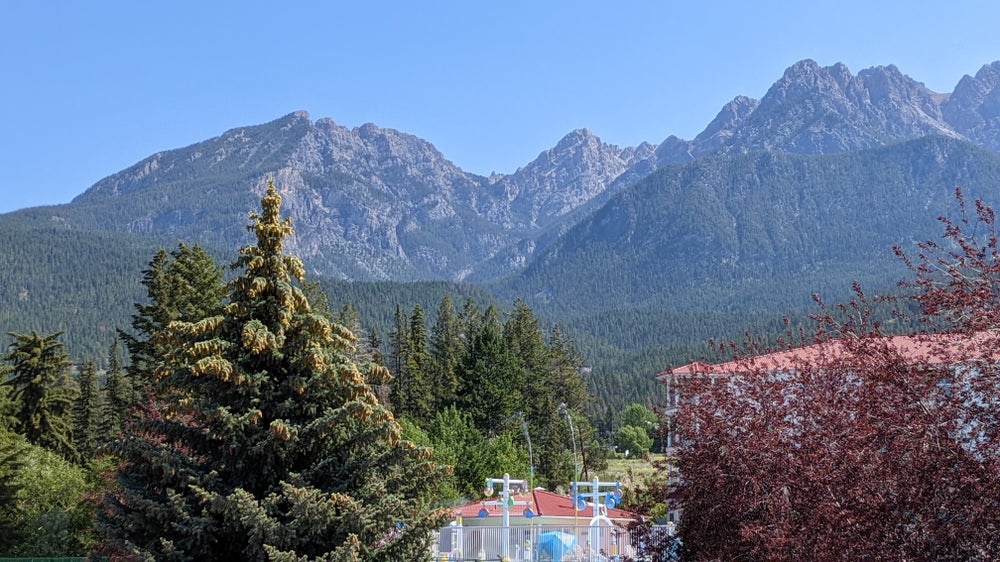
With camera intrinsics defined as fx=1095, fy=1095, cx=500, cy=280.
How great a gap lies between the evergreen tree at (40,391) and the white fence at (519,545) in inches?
1246

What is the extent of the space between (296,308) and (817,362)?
467 inches

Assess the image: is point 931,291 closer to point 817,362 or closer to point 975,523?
point 975,523

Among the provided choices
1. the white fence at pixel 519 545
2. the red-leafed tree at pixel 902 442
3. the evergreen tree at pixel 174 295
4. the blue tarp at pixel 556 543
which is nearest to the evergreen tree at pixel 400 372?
the evergreen tree at pixel 174 295

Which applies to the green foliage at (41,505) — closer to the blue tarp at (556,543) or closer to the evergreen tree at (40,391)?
the evergreen tree at (40,391)

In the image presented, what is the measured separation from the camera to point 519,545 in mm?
33312

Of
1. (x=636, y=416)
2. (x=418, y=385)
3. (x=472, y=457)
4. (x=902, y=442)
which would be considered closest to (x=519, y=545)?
(x=902, y=442)

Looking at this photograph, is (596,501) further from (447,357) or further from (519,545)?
(447,357)

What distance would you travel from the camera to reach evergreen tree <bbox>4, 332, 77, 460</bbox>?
5700 centimetres

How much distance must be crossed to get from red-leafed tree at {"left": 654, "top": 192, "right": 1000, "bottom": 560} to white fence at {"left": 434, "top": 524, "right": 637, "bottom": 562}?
17.8 meters

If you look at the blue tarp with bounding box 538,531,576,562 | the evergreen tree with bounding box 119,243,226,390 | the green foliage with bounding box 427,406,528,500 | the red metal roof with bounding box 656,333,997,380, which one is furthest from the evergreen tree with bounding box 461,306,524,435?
the red metal roof with bounding box 656,333,997,380

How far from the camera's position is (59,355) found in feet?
192

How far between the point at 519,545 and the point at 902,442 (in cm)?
2339

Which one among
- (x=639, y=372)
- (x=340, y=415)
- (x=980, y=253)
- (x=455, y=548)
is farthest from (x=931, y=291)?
(x=639, y=372)

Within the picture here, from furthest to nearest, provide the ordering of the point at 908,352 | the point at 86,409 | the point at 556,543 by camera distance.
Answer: the point at 86,409, the point at 556,543, the point at 908,352
